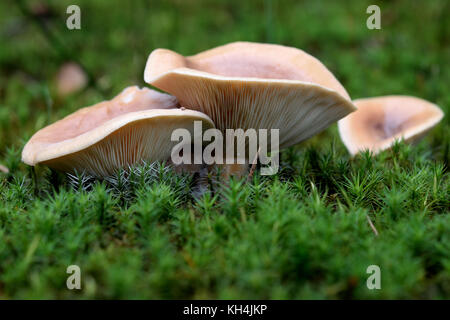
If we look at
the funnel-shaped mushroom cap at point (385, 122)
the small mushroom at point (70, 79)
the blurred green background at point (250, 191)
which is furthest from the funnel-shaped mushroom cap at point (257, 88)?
the small mushroom at point (70, 79)

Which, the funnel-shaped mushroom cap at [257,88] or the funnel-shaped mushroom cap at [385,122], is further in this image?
the funnel-shaped mushroom cap at [385,122]

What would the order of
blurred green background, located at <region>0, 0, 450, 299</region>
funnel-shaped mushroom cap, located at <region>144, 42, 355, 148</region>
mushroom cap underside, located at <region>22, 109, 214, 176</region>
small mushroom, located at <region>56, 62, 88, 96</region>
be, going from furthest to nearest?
small mushroom, located at <region>56, 62, 88, 96</region>, funnel-shaped mushroom cap, located at <region>144, 42, 355, 148</region>, mushroom cap underside, located at <region>22, 109, 214, 176</region>, blurred green background, located at <region>0, 0, 450, 299</region>

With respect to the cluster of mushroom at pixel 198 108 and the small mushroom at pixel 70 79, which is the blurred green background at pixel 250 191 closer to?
the small mushroom at pixel 70 79

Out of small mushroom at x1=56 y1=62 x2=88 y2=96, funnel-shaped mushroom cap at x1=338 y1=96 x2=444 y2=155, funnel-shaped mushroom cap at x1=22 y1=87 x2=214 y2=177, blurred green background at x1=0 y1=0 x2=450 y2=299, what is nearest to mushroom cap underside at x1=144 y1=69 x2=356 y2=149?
funnel-shaped mushroom cap at x1=22 y1=87 x2=214 y2=177

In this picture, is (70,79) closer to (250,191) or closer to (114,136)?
(114,136)

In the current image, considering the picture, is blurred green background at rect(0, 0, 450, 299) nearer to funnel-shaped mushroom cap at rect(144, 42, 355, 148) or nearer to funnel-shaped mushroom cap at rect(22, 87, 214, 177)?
funnel-shaped mushroom cap at rect(22, 87, 214, 177)

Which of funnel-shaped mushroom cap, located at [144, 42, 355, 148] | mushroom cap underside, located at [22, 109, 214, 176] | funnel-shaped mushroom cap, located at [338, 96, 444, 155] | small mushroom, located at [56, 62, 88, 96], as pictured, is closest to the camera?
mushroom cap underside, located at [22, 109, 214, 176]

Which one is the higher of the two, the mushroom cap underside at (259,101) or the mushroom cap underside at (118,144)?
the mushroom cap underside at (259,101)

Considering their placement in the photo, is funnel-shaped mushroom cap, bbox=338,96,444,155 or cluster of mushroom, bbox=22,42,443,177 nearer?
cluster of mushroom, bbox=22,42,443,177
